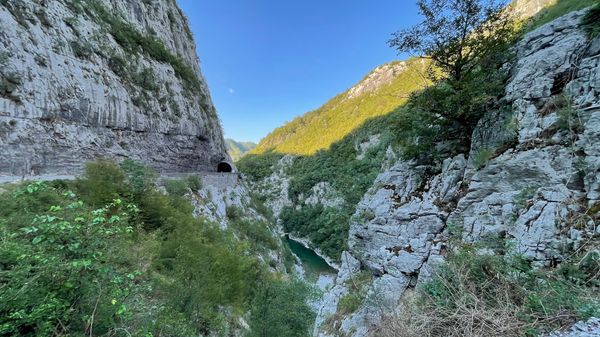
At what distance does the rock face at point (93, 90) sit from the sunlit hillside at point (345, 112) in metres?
62.4

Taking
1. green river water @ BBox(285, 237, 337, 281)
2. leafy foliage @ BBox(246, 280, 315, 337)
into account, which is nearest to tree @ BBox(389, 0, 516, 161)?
leafy foliage @ BBox(246, 280, 315, 337)

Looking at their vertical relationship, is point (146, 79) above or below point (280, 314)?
above

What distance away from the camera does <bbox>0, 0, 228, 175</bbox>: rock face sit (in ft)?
35.8

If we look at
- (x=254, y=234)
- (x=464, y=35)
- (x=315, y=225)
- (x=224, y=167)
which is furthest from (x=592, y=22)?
(x=315, y=225)

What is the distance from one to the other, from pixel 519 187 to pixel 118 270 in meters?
8.11

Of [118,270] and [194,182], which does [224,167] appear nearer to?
[194,182]

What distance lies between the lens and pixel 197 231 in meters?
11.7

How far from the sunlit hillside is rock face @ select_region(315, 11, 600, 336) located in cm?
6998

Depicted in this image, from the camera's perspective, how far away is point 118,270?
4.61 metres

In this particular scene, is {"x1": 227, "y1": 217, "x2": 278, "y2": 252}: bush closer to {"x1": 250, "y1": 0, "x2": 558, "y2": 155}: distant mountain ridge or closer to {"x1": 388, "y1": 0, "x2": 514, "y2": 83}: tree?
{"x1": 388, "y1": 0, "x2": 514, "y2": 83}: tree

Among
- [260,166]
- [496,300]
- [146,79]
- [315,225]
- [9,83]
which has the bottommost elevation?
[315,225]

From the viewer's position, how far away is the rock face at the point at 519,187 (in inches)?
170

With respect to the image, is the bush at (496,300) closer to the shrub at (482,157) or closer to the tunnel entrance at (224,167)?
the shrub at (482,157)

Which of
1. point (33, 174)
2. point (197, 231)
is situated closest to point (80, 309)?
point (197, 231)
